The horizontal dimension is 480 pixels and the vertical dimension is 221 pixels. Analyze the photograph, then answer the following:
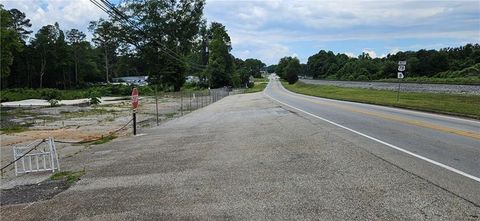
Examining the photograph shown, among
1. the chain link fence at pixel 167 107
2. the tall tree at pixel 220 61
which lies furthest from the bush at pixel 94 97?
the tall tree at pixel 220 61

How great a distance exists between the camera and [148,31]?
290 ft

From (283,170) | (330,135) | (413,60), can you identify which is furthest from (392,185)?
(413,60)

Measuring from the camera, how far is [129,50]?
92.8m

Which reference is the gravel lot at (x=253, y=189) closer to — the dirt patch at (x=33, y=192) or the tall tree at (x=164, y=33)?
the dirt patch at (x=33, y=192)

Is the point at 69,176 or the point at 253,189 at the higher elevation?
the point at 253,189

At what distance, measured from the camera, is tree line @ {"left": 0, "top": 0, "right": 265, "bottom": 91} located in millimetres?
88188

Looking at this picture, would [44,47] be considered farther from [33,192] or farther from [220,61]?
[33,192]

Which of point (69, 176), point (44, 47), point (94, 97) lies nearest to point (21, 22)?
point (44, 47)

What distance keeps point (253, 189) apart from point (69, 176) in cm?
431

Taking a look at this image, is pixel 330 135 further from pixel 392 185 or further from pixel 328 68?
pixel 328 68

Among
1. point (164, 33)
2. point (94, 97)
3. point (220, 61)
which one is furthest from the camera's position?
point (220, 61)

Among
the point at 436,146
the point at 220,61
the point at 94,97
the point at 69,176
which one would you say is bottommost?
the point at 94,97

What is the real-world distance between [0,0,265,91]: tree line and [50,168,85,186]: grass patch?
54.3 m

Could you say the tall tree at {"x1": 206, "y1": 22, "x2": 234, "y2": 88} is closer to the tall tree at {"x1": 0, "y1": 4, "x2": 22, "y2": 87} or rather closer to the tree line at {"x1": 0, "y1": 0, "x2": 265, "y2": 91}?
the tree line at {"x1": 0, "y1": 0, "x2": 265, "y2": 91}
